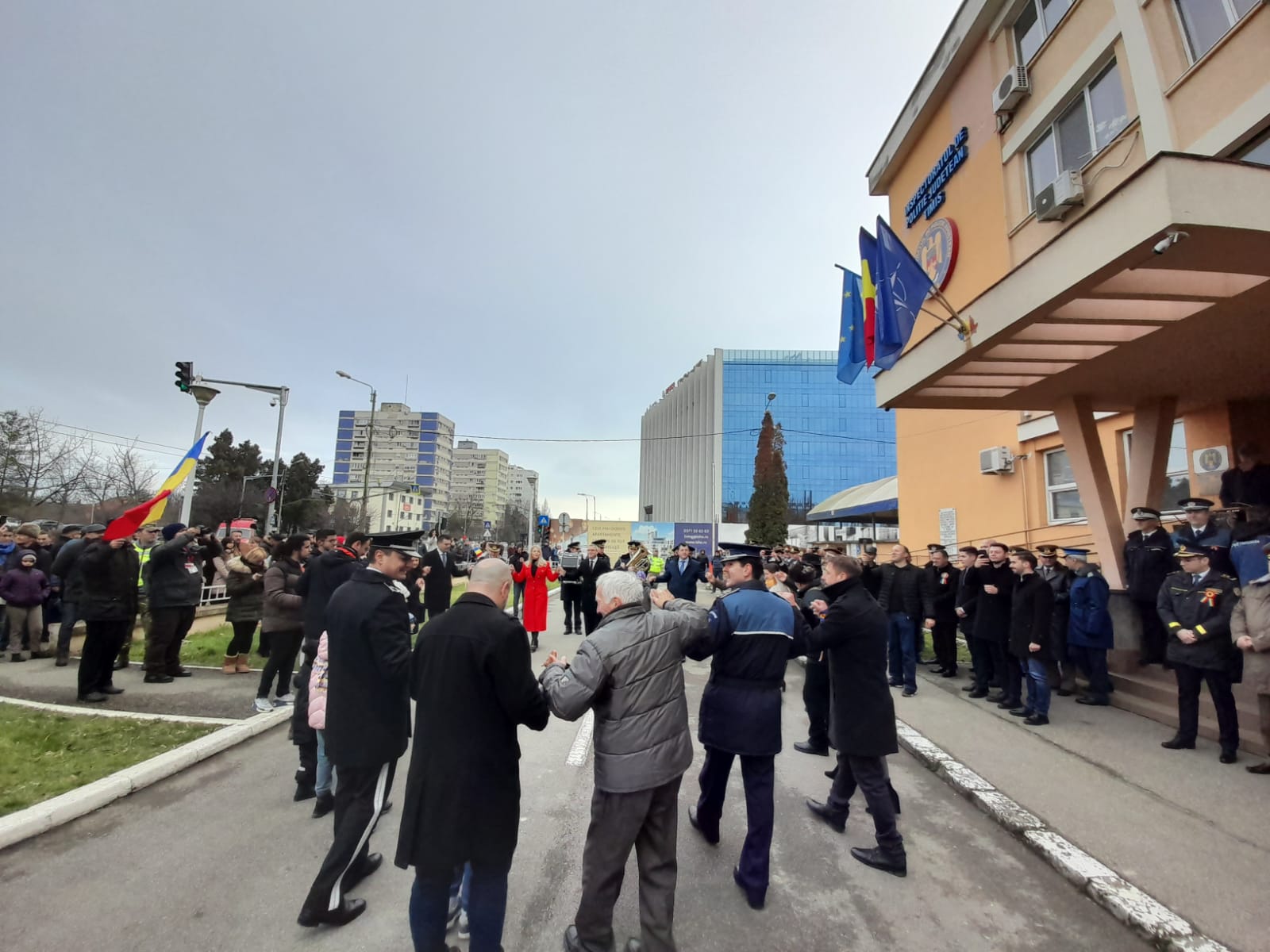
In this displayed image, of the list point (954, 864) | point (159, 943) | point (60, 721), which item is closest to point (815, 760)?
point (954, 864)

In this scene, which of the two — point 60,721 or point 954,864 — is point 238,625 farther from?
point 954,864

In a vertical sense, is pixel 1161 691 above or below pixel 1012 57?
below

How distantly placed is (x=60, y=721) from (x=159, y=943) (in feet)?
14.0

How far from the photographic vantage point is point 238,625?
7586 millimetres

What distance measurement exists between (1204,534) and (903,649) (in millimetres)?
3702

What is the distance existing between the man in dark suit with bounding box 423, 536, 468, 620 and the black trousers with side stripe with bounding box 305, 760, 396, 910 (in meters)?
5.94

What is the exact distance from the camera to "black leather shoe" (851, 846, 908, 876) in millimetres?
3363

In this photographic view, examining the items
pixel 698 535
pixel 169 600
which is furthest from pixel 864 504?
pixel 169 600

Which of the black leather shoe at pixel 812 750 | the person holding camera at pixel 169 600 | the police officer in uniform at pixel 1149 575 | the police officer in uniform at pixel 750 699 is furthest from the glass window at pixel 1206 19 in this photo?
the person holding camera at pixel 169 600

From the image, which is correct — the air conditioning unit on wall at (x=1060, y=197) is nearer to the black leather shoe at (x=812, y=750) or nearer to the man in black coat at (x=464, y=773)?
the black leather shoe at (x=812, y=750)

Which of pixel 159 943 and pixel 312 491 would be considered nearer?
pixel 159 943

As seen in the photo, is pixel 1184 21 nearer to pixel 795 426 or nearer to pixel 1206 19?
pixel 1206 19

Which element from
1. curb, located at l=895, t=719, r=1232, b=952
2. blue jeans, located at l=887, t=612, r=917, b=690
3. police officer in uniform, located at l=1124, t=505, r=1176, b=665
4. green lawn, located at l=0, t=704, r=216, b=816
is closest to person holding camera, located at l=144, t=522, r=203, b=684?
green lawn, located at l=0, t=704, r=216, b=816

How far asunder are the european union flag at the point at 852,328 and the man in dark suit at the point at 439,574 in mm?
7195
